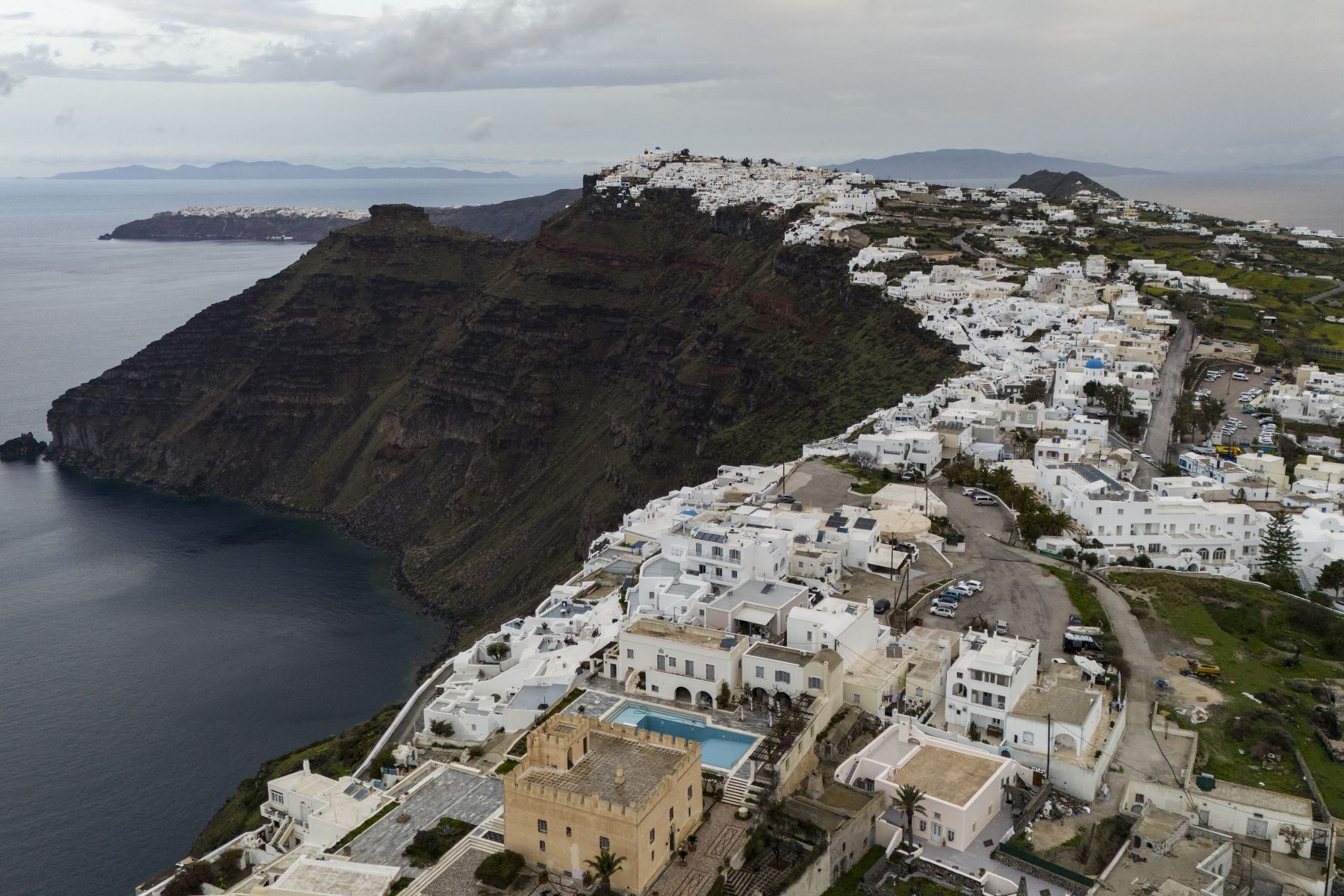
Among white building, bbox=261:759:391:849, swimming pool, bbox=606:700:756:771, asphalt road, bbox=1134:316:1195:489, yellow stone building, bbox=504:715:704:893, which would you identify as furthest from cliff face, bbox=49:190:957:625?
yellow stone building, bbox=504:715:704:893

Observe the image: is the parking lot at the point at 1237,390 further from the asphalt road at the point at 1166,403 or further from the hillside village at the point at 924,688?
the asphalt road at the point at 1166,403

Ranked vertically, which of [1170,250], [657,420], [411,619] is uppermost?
[1170,250]

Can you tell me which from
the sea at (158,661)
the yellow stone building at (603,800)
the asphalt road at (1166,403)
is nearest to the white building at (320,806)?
the yellow stone building at (603,800)

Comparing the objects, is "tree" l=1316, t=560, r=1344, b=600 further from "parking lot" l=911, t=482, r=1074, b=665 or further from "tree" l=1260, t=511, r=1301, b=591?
"parking lot" l=911, t=482, r=1074, b=665

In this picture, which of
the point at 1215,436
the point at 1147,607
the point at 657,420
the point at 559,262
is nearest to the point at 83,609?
the point at 657,420

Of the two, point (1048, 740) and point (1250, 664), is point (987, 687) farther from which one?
point (1250, 664)

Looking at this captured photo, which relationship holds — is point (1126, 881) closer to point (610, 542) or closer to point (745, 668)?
point (745, 668)
